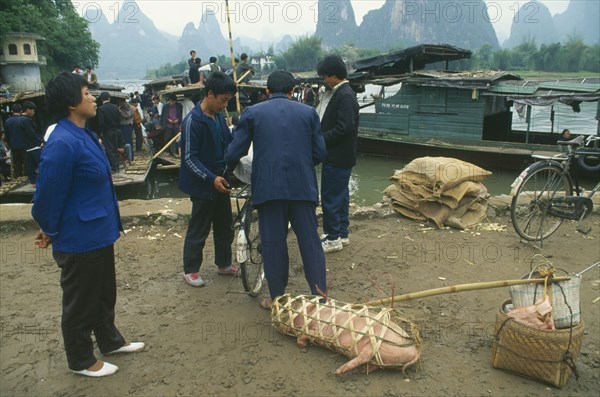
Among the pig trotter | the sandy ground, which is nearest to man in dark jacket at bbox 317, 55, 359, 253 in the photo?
the sandy ground

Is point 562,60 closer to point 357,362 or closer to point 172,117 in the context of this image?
point 172,117

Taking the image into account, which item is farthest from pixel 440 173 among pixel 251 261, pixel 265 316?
pixel 265 316

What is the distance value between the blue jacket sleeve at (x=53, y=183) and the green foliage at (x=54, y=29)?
26760mm

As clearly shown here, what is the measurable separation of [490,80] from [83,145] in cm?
1305

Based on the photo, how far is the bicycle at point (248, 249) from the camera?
3.58 metres

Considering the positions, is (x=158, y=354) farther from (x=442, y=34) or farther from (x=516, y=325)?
(x=442, y=34)

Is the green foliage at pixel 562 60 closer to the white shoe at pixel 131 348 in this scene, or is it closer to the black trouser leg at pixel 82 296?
the white shoe at pixel 131 348

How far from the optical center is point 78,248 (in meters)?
2.53

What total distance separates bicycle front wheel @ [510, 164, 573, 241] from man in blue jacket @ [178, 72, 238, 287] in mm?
3050

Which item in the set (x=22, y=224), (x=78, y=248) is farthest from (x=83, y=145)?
(x=22, y=224)

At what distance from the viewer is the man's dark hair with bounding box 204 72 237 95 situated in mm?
3547

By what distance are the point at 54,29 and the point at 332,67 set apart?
→ 3622cm

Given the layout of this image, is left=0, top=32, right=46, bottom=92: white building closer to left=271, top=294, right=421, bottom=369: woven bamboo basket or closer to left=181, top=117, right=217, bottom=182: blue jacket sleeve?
left=181, top=117, right=217, bottom=182: blue jacket sleeve

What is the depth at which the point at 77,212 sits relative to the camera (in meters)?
2.52
